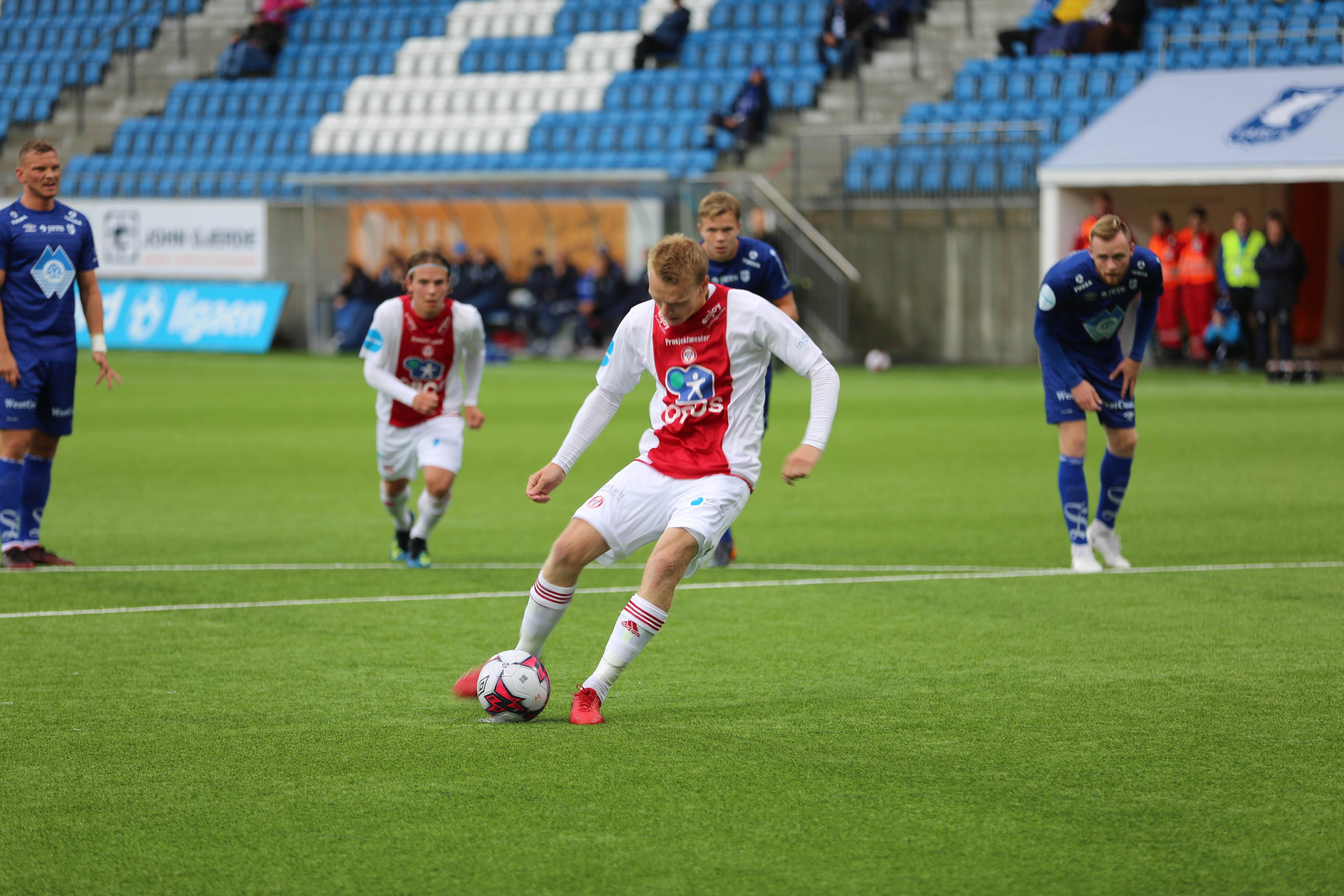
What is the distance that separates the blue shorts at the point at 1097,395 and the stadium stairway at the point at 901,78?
1944 cm

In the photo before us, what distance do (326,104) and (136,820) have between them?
1216 inches

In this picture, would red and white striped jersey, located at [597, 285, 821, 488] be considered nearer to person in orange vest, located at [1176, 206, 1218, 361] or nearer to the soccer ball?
the soccer ball

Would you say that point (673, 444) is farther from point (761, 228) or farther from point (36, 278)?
point (761, 228)

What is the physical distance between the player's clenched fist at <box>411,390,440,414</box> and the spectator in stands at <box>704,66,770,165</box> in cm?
2037

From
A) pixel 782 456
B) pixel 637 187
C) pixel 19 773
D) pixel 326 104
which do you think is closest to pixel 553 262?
pixel 637 187

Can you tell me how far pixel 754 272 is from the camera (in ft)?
29.5

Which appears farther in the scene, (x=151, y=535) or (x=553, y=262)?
(x=553, y=262)

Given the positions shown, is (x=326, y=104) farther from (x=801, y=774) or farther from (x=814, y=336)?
(x=801, y=774)

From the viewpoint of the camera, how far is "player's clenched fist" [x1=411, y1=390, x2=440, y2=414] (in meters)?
8.55

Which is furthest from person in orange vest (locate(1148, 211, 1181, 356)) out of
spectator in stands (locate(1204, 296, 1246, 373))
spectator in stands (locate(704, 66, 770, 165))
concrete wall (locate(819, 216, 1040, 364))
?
spectator in stands (locate(704, 66, 770, 165))

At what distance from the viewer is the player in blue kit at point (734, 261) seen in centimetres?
849

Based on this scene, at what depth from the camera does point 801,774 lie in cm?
476

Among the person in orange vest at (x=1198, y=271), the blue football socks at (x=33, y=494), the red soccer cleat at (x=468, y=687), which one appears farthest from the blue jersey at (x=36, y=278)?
the person in orange vest at (x=1198, y=271)

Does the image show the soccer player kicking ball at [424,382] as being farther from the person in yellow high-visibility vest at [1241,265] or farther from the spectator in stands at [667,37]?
the spectator in stands at [667,37]
